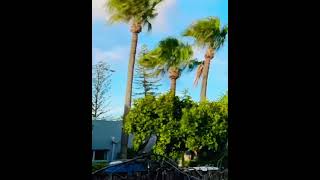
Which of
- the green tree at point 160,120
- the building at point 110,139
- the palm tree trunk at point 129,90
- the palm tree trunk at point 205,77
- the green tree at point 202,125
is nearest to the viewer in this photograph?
the green tree at point 160,120

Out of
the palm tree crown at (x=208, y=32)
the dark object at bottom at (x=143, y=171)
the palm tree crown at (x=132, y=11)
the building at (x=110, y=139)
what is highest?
the palm tree crown at (x=132, y=11)

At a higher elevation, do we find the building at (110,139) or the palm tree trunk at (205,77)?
the palm tree trunk at (205,77)

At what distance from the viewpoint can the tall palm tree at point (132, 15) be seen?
8203 millimetres

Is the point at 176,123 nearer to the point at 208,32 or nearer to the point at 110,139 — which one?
the point at 110,139

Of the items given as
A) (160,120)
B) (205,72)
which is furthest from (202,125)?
(205,72)

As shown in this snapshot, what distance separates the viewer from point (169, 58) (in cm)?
844

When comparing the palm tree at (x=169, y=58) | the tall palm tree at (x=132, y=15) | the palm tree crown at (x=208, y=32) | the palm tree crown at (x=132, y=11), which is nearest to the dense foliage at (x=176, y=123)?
the tall palm tree at (x=132, y=15)

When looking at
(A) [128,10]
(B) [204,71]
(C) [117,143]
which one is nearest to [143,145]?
(C) [117,143]

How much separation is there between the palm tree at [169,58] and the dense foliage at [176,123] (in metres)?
0.72

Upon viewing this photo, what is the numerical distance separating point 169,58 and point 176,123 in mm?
1279

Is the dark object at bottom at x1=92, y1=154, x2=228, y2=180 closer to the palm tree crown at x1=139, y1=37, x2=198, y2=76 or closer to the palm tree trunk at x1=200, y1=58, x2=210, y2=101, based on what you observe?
the palm tree trunk at x1=200, y1=58, x2=210, y2=101

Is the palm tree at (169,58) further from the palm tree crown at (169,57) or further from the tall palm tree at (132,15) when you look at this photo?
the tall palm tree at (132,15)
